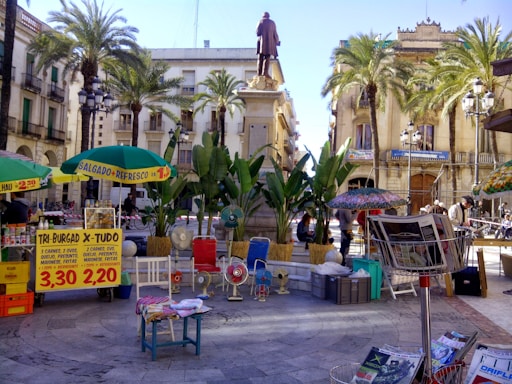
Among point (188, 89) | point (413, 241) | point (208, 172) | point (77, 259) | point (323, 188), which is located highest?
point (188, 89)

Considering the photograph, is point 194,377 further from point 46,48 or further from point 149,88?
point 149,88

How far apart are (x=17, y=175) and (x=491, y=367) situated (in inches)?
252

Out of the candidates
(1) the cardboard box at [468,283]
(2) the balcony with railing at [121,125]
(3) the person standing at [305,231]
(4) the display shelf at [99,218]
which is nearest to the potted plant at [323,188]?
(3) the person standing at [305,231]

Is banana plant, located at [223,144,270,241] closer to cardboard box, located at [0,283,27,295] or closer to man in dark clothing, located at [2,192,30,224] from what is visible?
man in dark clothing, located at [2,192,30,224]

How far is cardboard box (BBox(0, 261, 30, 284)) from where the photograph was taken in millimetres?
6969

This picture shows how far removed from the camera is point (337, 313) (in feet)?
24.7

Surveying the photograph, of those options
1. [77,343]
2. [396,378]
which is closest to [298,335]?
[77,343]

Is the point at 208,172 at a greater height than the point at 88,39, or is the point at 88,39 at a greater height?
the point at 88,39

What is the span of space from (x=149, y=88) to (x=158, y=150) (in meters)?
16.8

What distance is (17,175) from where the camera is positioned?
7113 millimetres

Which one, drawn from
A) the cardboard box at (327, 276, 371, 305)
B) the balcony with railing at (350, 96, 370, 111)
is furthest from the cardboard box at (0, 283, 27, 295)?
the balcony with railing at (350, 96, 370, 111)

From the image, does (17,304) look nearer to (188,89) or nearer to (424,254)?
(424,254)

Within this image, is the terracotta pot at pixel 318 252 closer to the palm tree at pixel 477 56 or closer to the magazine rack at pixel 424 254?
the magazine rack at pixel 424 254

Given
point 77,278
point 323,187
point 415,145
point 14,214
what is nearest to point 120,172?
point 77,278
